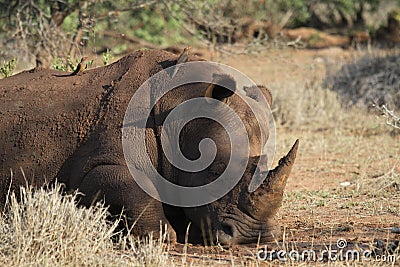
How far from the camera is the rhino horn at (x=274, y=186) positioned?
5.88 metres

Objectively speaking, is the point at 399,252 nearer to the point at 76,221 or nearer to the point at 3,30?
the point at 76,221

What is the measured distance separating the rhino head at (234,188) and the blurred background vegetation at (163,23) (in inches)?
132

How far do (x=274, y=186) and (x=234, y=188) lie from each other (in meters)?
0.34

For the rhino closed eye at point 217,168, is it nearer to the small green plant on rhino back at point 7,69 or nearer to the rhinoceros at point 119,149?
the rhinoceros at point 119,149

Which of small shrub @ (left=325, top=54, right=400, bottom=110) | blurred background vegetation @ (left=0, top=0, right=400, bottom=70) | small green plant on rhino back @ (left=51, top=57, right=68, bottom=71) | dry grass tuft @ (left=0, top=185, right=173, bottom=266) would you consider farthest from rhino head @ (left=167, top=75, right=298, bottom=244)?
small shrub @ (left=325, top=54, right=400, bottom=110)

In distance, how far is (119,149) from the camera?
635 centimetres

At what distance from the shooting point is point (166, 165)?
6.38 meters

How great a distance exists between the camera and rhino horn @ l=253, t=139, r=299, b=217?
19.3 ft

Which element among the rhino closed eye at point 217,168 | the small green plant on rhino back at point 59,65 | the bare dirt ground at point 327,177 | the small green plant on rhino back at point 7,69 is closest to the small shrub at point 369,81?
the bare dirt ground at point 327,177

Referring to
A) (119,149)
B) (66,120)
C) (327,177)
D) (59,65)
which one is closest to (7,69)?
(59,65)

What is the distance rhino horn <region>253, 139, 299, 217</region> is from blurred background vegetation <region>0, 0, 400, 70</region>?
401 cm

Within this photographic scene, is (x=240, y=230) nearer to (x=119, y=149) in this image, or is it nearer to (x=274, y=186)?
(x=274, y=186)

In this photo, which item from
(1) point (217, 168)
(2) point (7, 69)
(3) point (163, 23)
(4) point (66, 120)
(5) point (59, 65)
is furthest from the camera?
(3) point (163, 23)

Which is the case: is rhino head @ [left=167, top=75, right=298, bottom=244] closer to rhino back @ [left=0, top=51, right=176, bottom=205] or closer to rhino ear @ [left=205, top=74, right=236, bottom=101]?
rhino ear @ [left=205, top=74, right=236, bottom=101]
